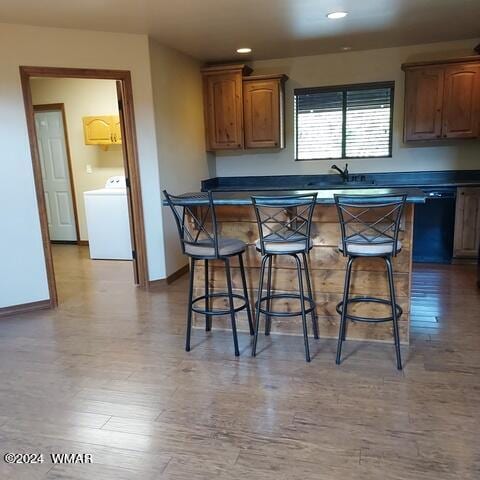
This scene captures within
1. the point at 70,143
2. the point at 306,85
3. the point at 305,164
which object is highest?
the point at 306,85

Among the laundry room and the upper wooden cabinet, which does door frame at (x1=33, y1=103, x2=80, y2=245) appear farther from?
the upper wooden cabinet

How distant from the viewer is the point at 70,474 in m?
1.97

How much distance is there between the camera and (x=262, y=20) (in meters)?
3.85

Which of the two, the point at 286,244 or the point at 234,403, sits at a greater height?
the point at 286,244

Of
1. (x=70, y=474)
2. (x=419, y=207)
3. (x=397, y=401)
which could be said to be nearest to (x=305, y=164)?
(x=419, y=207)

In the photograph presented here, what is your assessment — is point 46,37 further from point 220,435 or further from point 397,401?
point 397,401

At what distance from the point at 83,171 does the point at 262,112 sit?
2904 millimetres

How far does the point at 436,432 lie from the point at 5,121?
12.5ft

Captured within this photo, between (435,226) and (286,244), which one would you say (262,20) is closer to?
(286,244)

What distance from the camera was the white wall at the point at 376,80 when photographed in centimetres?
517

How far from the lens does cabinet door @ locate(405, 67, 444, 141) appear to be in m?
4.91

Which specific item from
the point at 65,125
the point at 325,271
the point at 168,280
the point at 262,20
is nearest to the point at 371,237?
the point at 325,271

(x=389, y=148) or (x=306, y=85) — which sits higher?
(x=306, y=85)

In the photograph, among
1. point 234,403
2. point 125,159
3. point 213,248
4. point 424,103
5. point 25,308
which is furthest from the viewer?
point 424,103
